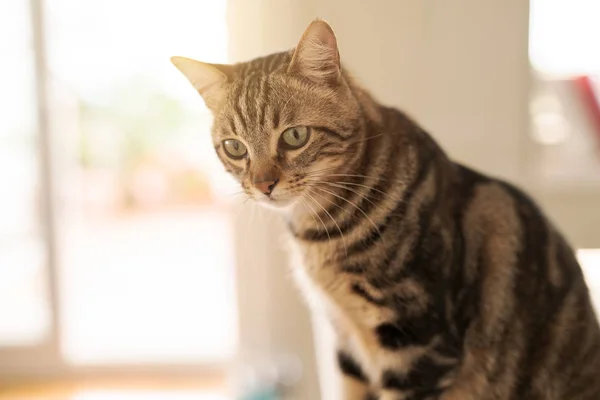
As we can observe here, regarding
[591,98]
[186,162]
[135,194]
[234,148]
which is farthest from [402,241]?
[135,194]

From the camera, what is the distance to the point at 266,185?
2.49 feet

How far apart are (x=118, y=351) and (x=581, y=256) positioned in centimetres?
126

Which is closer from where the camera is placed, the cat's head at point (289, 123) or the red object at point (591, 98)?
the cat's head at point (289, 123)

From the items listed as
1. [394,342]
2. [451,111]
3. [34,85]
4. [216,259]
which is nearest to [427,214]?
[394,342]

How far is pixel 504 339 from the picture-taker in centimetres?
82

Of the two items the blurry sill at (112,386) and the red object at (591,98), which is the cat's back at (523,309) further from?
the blurry sill at (112,386)

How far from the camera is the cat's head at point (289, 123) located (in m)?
0.76

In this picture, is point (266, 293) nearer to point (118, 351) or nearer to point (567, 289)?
point (567, 289)

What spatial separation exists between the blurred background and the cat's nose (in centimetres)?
25

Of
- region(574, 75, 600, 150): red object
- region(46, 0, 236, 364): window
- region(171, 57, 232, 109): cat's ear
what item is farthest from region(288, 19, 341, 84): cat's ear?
region(574, 75, 600, 150): red object

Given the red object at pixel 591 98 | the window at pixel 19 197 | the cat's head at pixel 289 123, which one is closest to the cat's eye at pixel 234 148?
the cat's head at pixel 289 123

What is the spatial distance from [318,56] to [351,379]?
A: 1.72ft

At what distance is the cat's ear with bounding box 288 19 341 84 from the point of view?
689 millimetres

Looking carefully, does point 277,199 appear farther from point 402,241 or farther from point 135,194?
point 135,194
